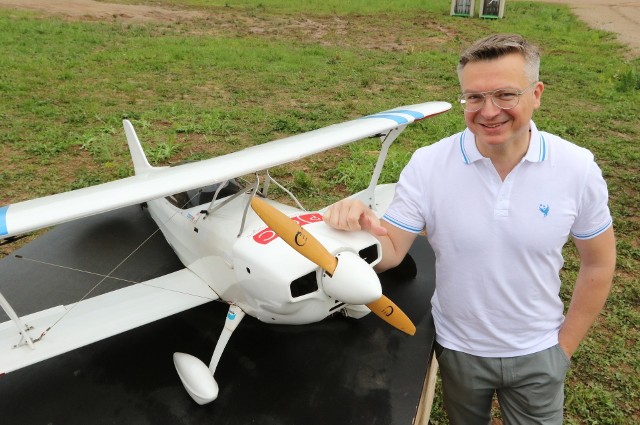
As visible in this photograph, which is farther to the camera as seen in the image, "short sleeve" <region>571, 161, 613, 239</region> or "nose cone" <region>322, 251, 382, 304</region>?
"nose cone" <region>322, 251, 382, 304</region>

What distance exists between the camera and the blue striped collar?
5.73ft

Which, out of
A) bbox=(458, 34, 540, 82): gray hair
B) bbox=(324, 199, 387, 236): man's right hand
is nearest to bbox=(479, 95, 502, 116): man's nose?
bbox=(458, 34, 540, 82): gray hair

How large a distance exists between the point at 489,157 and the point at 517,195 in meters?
0.18

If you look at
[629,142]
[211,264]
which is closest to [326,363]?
[211,264]

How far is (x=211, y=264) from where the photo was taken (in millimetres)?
3230

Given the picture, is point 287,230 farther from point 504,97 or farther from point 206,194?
point 206,194

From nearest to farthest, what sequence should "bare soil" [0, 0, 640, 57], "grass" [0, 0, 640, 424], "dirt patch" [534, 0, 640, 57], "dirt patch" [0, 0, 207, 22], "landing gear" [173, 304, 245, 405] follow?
1. "landing gear" [173, 304, 245, 405]
2. "grass" [0, 0, 640, 424]
3. "dirt patch" [534, 0, 640, 57]
4. "bare soil" [0, 0, 640, 57]
5. "dirt patch" [0, 0, 207, 22]

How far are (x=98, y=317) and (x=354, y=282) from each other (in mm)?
1778

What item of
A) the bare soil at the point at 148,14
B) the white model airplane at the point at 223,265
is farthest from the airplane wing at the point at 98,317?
the bare soil at the point at 148,14

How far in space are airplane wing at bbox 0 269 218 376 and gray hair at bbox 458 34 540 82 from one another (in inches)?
91.4

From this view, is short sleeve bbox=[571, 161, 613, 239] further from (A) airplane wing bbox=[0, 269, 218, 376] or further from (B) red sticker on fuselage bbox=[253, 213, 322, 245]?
(A) airplane wing bbox=[0, 269, 218, 376]

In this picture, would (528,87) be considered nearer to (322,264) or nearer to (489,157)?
(489,157)

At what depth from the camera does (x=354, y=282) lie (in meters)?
2.26

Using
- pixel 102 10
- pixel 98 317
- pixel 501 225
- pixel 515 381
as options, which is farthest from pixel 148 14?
pixel 515 381
